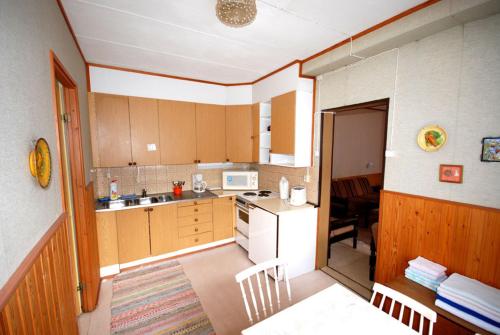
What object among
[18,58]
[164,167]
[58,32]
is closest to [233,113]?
[164,167]

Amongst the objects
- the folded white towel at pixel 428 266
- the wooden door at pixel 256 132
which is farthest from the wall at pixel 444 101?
the wooden door at pixel 256 132

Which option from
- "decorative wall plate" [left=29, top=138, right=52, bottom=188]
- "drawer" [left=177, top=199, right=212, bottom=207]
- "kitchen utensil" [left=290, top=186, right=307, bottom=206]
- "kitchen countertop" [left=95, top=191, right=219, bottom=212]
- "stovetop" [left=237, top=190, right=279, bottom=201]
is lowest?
"drawer" [left=177, top=199, right=212, bottom=207]

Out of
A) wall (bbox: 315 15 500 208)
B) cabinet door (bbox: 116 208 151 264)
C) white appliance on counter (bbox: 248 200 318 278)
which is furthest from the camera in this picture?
cabinet door (bbox: 116 208 151 264)

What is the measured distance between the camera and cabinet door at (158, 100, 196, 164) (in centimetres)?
327

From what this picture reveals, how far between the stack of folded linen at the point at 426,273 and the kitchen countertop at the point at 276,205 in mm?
1210

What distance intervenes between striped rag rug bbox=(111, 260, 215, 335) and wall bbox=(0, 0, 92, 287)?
1447 mm

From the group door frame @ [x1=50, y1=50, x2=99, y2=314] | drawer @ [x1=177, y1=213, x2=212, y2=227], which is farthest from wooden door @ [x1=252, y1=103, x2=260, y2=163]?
door frame @ [x1=50, y1=50, x2=99, y2=314]

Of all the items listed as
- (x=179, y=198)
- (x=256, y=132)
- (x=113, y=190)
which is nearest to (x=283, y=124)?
(x=256, y=132)

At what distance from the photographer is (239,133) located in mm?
3691

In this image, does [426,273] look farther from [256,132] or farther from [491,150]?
[256,132]

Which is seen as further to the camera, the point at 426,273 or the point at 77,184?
the point at 77,184

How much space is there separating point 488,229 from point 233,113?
3.21 metres

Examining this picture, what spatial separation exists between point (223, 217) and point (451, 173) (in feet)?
9.43

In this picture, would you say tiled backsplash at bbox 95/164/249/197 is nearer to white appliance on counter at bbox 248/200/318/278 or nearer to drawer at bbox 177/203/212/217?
drawer at bbox 177/203/212/217
